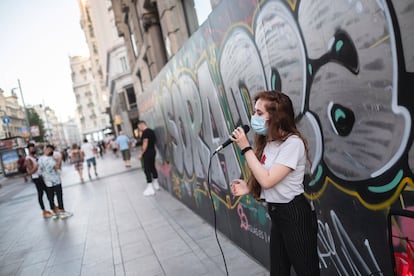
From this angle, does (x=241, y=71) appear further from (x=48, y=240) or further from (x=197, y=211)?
(x=48, y=240)

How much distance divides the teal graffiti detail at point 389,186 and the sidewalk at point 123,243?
2.08 m

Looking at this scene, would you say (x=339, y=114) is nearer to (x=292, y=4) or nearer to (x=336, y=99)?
(x=336, y=99)

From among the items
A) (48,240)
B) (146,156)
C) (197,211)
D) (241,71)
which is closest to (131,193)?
(146,156)

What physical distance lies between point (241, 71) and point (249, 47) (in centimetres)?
33

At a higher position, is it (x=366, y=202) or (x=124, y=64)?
(x=124, y=64)

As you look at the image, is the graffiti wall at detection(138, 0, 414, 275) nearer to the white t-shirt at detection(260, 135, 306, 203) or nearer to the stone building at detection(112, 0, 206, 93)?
the white t-shirt at detection(260, 135, 306, 203)

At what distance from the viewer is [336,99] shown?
7.52 ft

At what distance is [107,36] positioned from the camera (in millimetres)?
39250

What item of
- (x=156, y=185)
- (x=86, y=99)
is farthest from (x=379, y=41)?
(x=86, y=99)

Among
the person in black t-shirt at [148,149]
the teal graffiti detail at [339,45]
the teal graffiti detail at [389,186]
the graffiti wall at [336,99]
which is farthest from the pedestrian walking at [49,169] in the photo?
the teal graffiti detail at [389,186]

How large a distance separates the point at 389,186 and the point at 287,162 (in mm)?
592

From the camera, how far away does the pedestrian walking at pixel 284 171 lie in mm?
2074

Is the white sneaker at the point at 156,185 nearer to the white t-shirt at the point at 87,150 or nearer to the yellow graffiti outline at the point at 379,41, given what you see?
the white t-shirt at the point at 87,150

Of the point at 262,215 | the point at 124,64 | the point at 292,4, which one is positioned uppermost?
the point at 124,64
